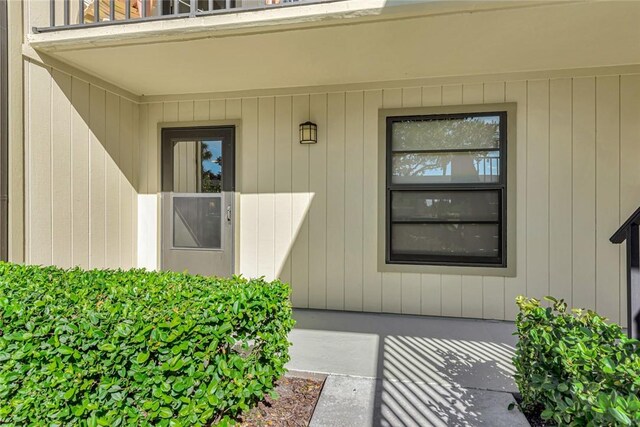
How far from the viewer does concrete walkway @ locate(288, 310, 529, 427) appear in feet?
6.63

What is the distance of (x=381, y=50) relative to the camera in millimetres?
2988

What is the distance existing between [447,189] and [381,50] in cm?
155

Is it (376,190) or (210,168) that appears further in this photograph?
(210,168)

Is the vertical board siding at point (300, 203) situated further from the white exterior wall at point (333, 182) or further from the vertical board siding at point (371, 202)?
the vertical board siding at point (371, 202)

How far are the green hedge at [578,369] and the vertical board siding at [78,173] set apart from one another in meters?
3.83

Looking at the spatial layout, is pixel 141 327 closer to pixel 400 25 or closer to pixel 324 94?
pixel 400 25

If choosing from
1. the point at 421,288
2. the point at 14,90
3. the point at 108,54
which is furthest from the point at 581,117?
the point at 14,90

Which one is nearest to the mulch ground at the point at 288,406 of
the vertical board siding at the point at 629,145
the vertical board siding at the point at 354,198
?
the vertical board siding at the point at 354,198

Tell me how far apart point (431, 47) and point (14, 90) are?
3.46 metres

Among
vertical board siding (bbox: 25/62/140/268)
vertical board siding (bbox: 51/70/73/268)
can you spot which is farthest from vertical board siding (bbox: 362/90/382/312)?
vertical board siding (bbox: 51/70/73/268)

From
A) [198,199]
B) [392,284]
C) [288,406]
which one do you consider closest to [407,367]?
[288,406]

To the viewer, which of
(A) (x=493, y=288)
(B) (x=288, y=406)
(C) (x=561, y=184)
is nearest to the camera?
(B) (x=288, y=406)

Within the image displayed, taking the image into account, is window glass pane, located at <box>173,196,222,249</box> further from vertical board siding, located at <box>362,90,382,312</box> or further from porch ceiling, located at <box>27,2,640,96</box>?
vertical board siding, located at <box>362,90,382,312</box>

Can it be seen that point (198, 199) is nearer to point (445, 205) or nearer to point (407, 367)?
point (445, 205)
